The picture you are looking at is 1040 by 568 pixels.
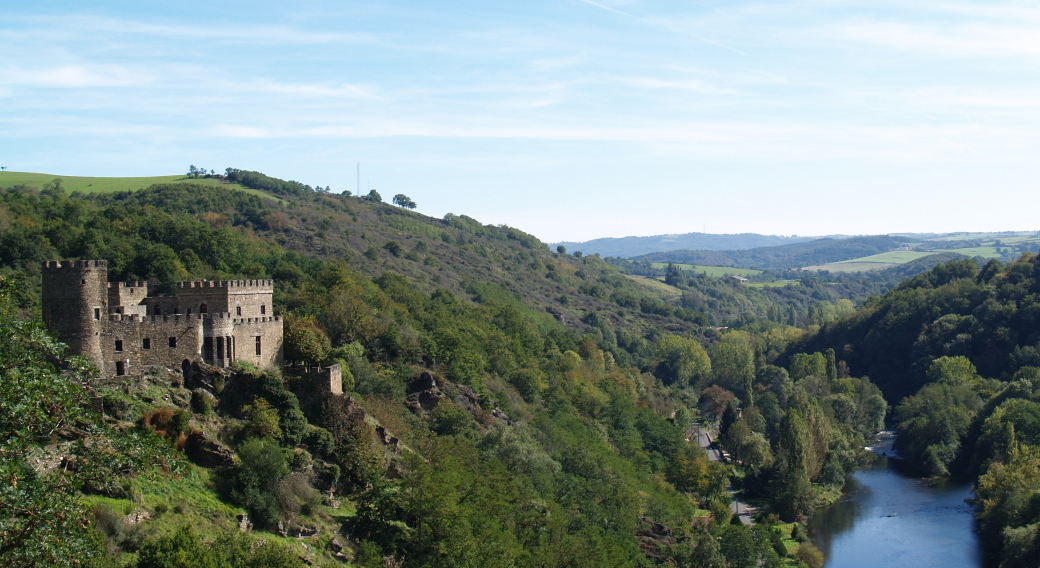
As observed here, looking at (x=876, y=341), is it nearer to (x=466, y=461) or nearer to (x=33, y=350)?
(x=466, y=461)

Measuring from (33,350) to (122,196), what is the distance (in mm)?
161232

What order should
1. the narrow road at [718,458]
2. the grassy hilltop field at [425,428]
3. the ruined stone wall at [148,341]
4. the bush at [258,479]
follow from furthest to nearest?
the narrow road at [718,458], the ruined stone wall at [148,341], the bush at [258,479], the grassy hilltop field at [425,428]

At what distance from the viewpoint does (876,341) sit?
173750mm

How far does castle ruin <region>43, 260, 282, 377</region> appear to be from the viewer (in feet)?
151

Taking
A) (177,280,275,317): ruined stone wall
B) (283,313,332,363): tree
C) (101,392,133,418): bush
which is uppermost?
(177,280,275,317): ruined stone wall

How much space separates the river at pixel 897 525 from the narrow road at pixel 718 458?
6494 mm

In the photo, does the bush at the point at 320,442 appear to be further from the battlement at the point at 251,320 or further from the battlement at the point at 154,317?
the battlement at the point at 154,317

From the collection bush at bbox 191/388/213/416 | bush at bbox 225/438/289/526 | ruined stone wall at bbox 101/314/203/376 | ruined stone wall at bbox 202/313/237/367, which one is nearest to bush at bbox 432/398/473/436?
ruined stone wall at bbox 202/313/237/367

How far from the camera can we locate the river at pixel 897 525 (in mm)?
78438

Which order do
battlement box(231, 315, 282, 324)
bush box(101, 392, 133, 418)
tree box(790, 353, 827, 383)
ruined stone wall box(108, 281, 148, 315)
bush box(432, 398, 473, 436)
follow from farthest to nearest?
tree box(790, 353, 827, 383) → bush box(432, 398, 473, 436) → battlement box(231, 315, 282, 324) → ruined stone wall box(108, 281, 148, 315) → bush box(101, 392, 133, 418)

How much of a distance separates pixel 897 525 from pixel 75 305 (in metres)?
76.1

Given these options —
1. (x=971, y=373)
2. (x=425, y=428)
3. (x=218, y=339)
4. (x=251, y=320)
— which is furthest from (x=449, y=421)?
(x=971, y=373)

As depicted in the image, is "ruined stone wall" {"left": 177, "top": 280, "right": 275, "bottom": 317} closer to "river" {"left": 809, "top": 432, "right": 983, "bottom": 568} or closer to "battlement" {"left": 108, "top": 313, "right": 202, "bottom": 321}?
"battlement" {"left": 108, "top": 313, "right": 202, "bottom": 321}

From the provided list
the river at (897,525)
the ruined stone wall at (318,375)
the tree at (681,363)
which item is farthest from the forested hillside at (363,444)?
the tree at (681,363)
